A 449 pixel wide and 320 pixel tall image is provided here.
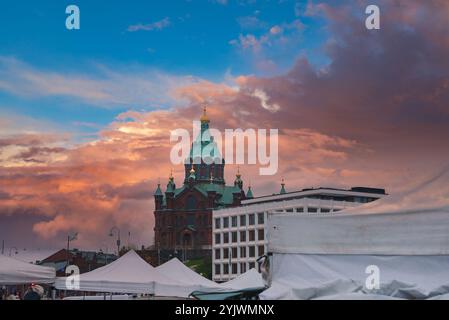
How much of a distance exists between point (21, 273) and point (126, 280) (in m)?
5.05

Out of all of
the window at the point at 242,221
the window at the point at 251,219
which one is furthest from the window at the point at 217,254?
the window at the point at 251,219

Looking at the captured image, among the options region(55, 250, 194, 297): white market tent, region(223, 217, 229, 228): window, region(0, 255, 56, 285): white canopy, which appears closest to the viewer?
region(0, 255, 56, 285): white canopy

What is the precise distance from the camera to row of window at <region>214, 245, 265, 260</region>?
10588 centimetres

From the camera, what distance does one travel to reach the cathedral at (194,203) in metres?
142

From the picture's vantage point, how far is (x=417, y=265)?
13094mm

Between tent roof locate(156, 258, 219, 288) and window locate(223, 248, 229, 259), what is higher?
window locate(223, 248, 229, 259)

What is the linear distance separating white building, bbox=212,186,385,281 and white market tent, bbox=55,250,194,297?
246 feet

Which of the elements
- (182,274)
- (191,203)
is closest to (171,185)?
(191,203)

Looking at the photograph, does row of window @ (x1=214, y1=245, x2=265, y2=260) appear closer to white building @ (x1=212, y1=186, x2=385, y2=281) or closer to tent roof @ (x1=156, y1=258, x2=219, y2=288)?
white building @ (x1=212, y1=186, x2=385, y2=281)

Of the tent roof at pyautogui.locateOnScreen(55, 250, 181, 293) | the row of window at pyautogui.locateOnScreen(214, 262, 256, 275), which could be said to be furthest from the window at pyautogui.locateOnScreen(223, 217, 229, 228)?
the tent roof at pyautogui.locateOnScreen(55, 250, 181, 293)

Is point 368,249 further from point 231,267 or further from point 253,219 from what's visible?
point 231,267
